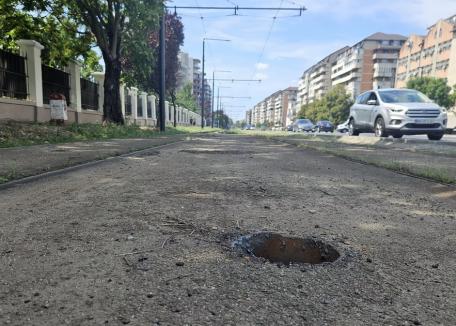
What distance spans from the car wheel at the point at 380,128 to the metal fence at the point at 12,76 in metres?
12.9

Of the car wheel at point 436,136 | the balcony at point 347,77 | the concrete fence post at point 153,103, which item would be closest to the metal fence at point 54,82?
the car wheel at point 436,136

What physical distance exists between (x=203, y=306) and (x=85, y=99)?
21.1m

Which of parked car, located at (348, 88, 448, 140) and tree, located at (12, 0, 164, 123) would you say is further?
tree, located at (12, 0, 164, 123)

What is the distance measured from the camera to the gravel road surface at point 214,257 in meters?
1.50

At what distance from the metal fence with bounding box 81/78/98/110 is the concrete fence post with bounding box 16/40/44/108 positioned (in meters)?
5.46

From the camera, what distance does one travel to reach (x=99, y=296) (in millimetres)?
1596

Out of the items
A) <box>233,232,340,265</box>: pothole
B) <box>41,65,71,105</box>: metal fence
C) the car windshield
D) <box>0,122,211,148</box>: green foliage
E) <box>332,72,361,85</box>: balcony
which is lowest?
<box>233,232,340,265</box>: pothole

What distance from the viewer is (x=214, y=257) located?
81.0 inches

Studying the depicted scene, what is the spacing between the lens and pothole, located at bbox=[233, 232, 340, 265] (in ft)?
6.88

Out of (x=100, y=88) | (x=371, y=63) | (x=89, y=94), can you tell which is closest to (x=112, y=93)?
(x=89, y=94)

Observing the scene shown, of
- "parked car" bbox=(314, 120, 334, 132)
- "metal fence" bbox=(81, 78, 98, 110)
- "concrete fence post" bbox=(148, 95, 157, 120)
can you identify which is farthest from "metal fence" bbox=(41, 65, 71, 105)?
"parked car" bbox=(314, 120, 334, 132)

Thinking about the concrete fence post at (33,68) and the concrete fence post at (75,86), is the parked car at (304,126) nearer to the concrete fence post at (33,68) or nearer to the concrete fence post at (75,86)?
the concrete fence post at (75,86)

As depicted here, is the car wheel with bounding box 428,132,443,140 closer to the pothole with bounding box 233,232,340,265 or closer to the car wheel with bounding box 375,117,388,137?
the car wheel with bounding box 375,117,388,137

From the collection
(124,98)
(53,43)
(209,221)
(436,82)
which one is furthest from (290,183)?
(436,82)
